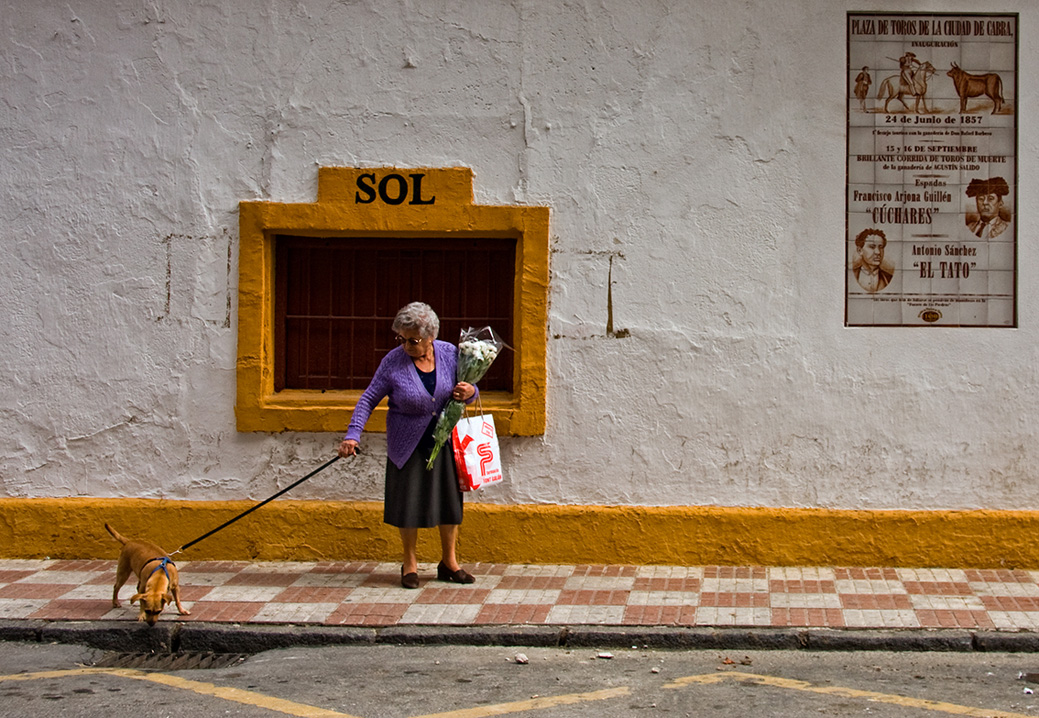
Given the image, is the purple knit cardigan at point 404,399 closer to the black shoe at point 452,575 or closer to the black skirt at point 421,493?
the black skirt at point 421,493

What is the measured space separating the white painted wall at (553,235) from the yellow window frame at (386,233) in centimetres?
10

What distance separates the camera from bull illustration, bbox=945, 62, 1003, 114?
24.7ft

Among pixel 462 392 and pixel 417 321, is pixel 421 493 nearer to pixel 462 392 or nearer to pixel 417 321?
pixel 462 392

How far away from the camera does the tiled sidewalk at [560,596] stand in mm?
6234

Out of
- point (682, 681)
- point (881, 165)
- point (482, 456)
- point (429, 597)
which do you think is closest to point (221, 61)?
point (482, 456)

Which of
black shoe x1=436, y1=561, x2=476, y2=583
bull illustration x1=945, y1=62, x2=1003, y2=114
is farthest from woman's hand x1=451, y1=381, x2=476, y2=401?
bull illustration x1=945, y1=62, x2=1003, y2=114

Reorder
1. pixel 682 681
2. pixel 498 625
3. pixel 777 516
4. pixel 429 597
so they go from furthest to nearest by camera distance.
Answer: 1. pixel 777 516
2. pixel 429 597
3. pixel 498 625
4. pixel 682 681

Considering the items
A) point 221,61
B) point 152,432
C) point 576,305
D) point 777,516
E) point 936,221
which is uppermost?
point 221,61

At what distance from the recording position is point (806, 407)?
24.7 ft

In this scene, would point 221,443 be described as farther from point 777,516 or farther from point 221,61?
point 777,516

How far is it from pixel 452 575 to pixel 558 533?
0.85m

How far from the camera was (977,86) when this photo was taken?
755 cm

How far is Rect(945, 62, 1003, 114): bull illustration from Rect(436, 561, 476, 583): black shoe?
4408 mm

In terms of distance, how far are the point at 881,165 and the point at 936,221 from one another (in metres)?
0.52
